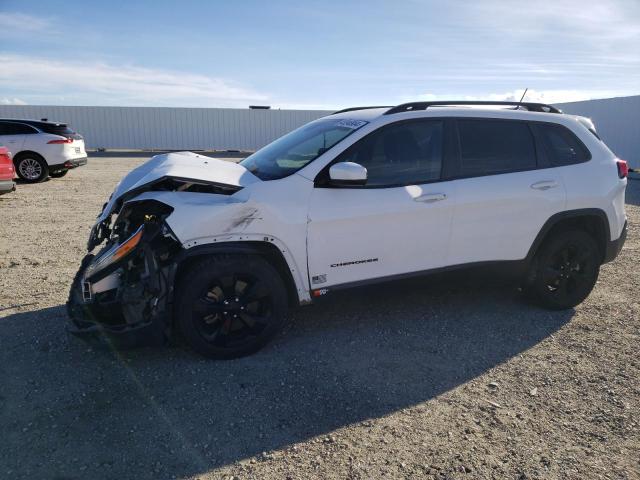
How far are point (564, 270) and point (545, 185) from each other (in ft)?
2.88

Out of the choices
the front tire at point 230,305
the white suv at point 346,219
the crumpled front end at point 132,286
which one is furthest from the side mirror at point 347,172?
the crumpled front end at point 132,286

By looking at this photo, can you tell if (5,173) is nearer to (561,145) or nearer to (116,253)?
(116,253)

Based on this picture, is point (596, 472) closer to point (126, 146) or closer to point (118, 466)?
point (118, 466)

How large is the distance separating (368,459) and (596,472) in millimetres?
1188

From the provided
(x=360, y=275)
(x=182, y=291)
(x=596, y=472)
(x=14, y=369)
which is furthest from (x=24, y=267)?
(x=596, y=472)

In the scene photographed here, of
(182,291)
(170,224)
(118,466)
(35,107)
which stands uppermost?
(35,107)

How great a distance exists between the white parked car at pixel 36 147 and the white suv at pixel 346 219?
10.4 m

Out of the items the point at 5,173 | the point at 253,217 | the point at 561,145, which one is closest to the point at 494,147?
the point at 561,145

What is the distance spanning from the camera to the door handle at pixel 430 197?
378 centimetres

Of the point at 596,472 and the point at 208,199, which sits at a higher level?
the point at 208,199

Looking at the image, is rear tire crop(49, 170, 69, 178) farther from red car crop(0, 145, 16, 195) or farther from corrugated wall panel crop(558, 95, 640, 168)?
corrugated wall panel crop(558, 95, 640, 168)

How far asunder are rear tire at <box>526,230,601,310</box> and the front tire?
248 centimetres

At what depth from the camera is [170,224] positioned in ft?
10.6

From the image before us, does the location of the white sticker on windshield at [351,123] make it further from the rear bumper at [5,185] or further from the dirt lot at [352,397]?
the rear bumper at [5,185]
